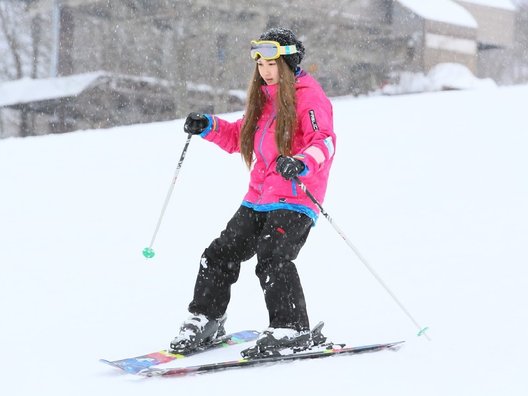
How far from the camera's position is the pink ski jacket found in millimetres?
4012

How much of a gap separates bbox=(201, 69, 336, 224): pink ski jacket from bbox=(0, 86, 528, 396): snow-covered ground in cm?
76

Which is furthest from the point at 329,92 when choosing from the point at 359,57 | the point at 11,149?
the point at 11,149

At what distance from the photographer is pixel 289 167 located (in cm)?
376

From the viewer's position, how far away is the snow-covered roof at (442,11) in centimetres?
2697

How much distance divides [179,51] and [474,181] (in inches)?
657

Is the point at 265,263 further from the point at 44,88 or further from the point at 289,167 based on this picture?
the point at 44,88

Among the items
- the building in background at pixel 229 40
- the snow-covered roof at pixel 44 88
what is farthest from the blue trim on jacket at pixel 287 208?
the snow-covered roof at pixel 44 88

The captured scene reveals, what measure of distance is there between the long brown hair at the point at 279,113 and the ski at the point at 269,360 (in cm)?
91

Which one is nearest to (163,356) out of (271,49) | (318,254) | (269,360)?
(269,360)

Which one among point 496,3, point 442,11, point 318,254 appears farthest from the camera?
point 496,3

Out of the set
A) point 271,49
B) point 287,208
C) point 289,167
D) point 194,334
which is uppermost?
point 271,49

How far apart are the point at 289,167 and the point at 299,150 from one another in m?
0.40

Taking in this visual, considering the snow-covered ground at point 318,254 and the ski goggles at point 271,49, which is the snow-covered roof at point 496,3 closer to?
the snow-covered ground at point 318,254

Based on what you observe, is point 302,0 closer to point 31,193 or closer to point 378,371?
point 31,193
